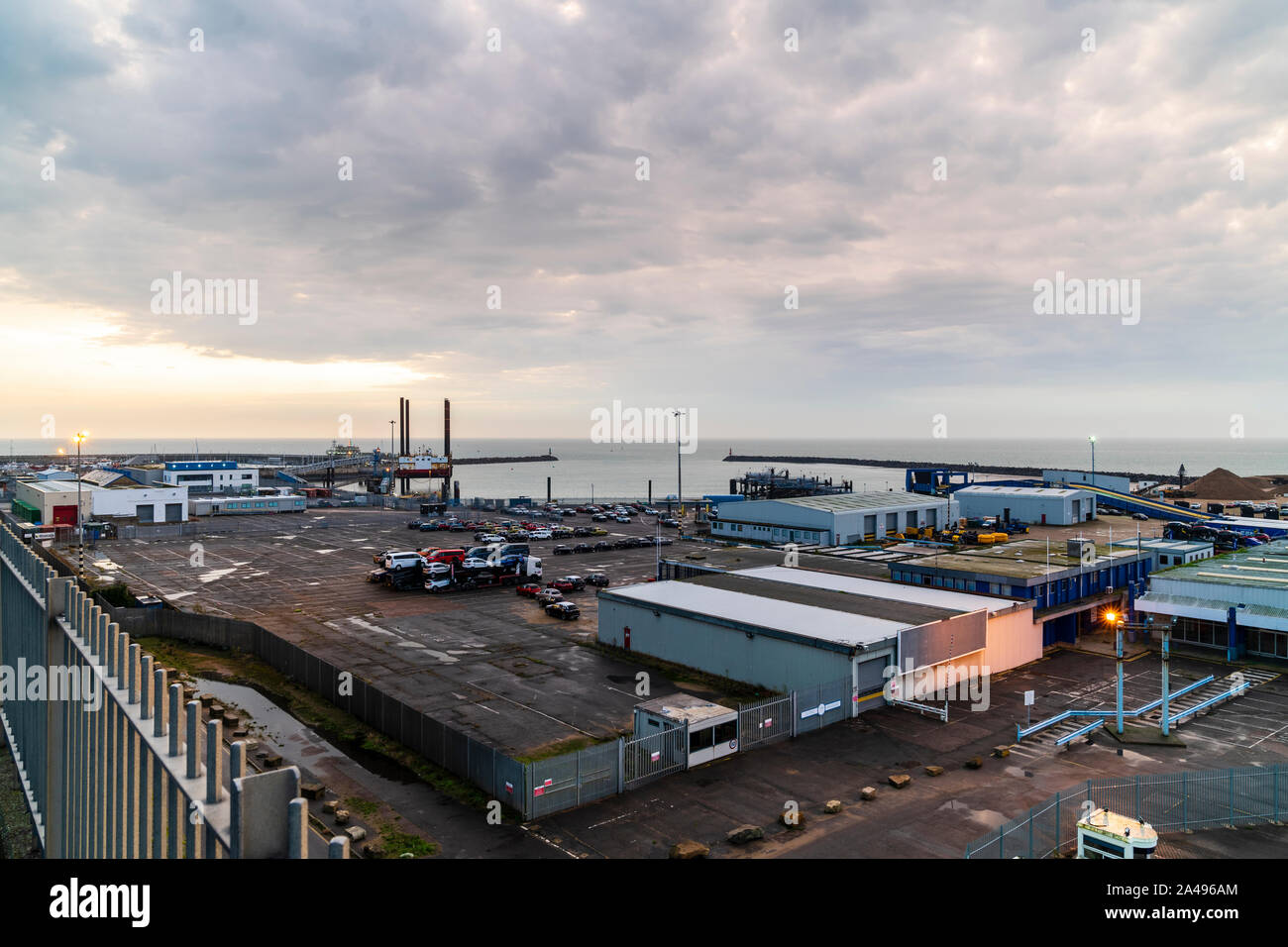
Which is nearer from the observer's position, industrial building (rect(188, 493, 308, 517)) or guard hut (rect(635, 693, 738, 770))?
guard hut (rect(635, 693, 738, 770))

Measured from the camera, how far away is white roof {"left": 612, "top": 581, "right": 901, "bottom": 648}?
3341cm

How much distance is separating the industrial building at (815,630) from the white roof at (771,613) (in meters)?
0.05

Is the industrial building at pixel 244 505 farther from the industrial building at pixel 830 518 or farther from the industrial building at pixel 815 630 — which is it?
the industrial building at pixel 815 630

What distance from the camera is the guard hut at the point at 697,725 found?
25.7 metres

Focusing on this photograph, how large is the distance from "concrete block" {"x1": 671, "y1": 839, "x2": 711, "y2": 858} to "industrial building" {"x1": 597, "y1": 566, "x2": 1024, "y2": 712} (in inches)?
504

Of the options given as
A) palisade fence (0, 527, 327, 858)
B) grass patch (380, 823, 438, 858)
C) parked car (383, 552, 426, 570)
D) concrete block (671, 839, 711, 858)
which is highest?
palisade fence (0, 527, 327, 858)

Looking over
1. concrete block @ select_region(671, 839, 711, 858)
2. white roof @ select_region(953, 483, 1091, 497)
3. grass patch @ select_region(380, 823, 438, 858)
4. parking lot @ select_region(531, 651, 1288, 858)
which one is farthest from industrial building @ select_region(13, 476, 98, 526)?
white roof @ select_region(953, 483, 1091, 497)

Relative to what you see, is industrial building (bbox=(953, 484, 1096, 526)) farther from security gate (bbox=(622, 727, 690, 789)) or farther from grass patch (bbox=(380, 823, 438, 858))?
grass patch (bbox=(380, 823, 438, 858))

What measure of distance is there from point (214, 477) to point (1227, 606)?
462 feet

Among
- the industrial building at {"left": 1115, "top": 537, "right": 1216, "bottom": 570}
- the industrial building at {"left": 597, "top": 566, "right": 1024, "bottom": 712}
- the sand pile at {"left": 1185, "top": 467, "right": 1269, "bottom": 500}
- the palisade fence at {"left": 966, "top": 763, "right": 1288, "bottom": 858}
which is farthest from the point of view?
the sand pile at {"left": 1185, "top": 467, "right": 1269, "bottom": 500}

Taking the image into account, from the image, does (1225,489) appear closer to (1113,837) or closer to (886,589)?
(886,589)

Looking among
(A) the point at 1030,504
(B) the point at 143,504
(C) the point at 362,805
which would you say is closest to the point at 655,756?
(C) the point at 362,805
